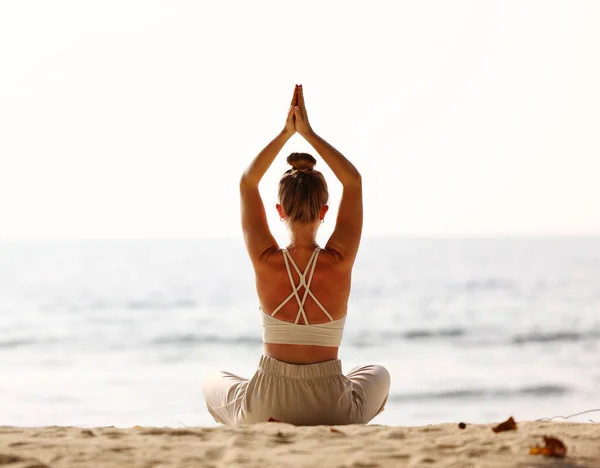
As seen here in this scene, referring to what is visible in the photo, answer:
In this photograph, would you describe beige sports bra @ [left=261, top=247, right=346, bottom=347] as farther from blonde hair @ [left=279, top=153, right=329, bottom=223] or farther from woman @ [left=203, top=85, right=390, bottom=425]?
blonde hair @ [left=279, top=153, right=329, bottom=223]

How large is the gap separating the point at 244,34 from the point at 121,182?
389 inches

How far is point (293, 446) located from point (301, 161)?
1.28m

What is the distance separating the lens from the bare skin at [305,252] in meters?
3.39

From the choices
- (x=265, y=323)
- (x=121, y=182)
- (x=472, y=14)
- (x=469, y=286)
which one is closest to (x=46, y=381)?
(x=265, y=323)

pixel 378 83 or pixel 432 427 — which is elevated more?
pixel 378 83

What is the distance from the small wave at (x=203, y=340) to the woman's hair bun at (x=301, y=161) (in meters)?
10.4

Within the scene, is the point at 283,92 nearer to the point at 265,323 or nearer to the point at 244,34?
the point at 244,34

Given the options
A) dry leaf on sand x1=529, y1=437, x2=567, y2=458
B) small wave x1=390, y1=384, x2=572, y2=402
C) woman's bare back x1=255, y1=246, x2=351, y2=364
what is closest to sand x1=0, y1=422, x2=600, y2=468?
dry leaf on sand x1=529, y1=437, x2=567, y2=458

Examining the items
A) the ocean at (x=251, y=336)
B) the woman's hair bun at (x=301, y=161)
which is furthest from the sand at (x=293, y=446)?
the ocean at (x=251, y=336)

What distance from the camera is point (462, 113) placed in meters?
32.1

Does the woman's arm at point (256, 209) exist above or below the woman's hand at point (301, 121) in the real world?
below

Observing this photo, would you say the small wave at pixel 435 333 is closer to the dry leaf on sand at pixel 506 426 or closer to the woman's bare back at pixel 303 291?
the woman's bare back at pixel 303 291

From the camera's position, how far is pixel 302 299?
11.1ft

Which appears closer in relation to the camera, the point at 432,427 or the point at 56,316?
the point at 432,427
